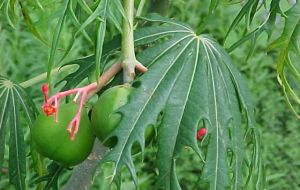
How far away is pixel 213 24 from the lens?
124 inches

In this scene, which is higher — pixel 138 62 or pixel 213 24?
pixel 138 62

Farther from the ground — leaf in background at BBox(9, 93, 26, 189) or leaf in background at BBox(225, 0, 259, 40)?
leaf in background at BBox(225, 0, 259, 40)

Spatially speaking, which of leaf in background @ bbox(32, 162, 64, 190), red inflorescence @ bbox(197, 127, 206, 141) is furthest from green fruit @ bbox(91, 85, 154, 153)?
leaf in background @ bbox(32, 162, 64, 190)

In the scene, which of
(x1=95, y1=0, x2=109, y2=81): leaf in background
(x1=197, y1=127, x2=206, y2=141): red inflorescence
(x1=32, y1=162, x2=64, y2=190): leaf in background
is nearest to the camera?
(x1=95, y1=0, x2=109, y2=81): leaf in background

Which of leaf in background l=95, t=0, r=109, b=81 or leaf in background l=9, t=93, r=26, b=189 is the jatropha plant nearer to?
leaf in background l=95, t=0, r=109, b=81

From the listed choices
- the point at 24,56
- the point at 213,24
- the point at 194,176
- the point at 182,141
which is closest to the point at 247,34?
the point at 182,141

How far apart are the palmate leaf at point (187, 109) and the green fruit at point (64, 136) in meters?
0.04

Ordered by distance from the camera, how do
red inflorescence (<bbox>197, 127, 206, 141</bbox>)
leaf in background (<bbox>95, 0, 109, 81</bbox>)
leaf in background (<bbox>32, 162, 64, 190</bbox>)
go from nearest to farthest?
leaf in background (<bbox>95, 0, 109, 81</bbox>) → red inflorescence (<bbox>197, 127, 206, 141</bbox>) → leaf in background (<bbox>32, 162, 64, 190</bbox>)

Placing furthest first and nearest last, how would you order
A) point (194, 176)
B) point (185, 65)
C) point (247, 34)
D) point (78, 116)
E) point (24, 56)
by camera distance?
point (24, 56) → point (194, 176) → point (247, 34) → point (185, 65) → point (78, 116)

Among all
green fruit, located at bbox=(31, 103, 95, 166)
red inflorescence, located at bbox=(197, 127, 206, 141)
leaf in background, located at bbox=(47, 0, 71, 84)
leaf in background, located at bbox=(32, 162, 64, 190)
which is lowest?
leaf in background, located at bbox=(32, 162, 64, 190)

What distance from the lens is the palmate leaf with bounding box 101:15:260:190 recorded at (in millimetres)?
919

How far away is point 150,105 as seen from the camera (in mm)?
941

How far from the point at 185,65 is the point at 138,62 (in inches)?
3.4

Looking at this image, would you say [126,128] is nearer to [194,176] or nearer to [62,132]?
[62,132]
